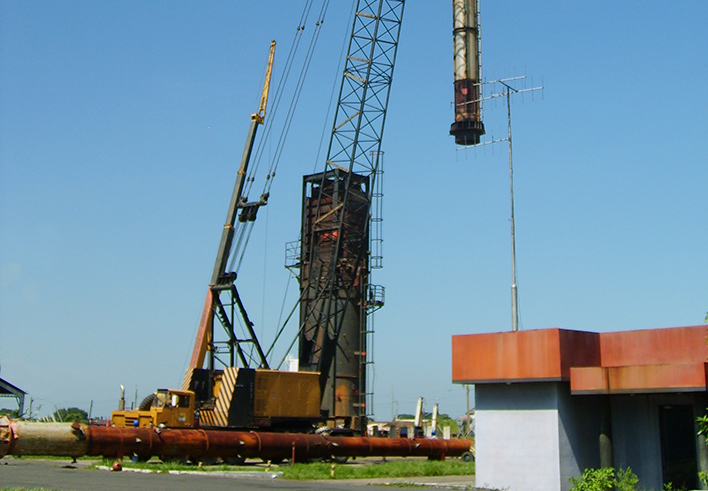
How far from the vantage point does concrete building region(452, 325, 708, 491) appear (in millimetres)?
21594

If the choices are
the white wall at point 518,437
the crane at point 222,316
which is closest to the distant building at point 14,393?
the crane at point 222,316

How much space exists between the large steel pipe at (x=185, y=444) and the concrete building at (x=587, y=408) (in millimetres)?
13730

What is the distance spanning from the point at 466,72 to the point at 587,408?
31.9 m

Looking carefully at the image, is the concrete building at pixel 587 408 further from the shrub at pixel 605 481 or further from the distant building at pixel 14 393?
the distant building at pixel 14 393

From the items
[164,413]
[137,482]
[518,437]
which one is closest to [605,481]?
[518,437]

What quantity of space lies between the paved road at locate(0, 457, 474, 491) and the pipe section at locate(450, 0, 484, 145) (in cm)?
2630

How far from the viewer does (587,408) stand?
23031 mm

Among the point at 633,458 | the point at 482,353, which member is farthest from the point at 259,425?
the point at 633,458

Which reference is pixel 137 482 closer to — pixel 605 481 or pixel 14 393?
pixel 605 481

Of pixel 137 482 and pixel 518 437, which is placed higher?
pixel 518 437

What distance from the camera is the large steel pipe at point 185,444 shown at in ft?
87.0

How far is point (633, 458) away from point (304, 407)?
23.4 meters

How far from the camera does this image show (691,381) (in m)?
20.2

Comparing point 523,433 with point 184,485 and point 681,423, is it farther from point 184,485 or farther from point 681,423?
point 184,485
